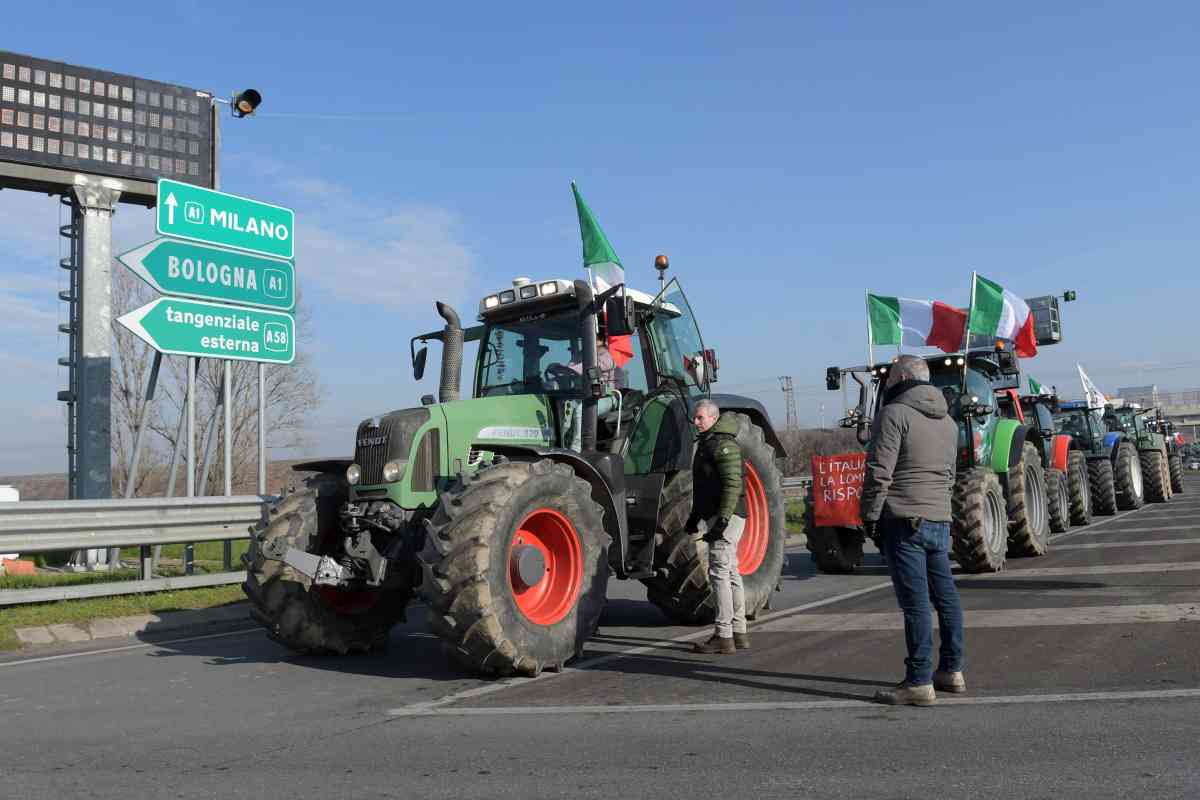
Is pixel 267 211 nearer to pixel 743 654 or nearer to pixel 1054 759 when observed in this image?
pixel 743 654

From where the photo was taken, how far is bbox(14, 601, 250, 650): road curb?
332 inches

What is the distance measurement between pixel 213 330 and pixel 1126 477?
19.9 meters

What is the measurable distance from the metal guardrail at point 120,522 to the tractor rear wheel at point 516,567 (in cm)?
305

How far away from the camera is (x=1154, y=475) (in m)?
24.9

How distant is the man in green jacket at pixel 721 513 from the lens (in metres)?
6.75

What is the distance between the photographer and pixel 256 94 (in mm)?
14820

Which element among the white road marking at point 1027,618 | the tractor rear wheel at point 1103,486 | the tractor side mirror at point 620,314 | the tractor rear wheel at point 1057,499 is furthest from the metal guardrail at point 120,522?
the tractor rear wheel at point 1103,486

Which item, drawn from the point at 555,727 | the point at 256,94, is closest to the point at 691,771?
the point at 555,727

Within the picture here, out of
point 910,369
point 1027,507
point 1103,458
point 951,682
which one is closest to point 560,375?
point 910,369

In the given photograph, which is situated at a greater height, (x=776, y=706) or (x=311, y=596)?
(x=311, y=596)

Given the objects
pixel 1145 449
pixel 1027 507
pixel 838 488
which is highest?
Answer: pixel 1145 449

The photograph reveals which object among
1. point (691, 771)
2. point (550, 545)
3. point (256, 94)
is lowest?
point (691, 771)

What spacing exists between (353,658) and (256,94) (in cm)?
1064

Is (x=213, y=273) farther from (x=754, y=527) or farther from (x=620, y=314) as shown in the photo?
(x=754, y=527)
